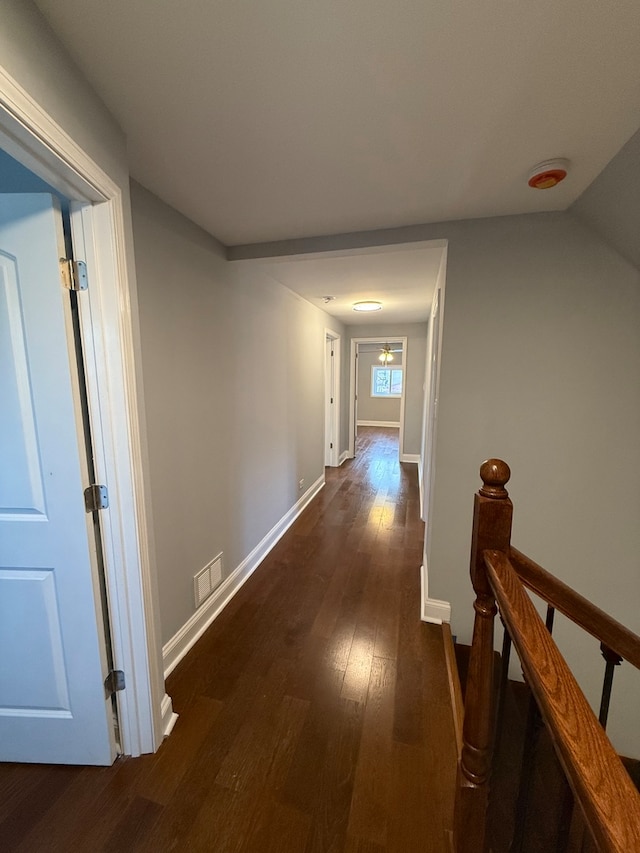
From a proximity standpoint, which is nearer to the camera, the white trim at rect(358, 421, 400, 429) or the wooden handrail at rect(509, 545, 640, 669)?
the wooden handrail at rect(509, 545, 640, 669)

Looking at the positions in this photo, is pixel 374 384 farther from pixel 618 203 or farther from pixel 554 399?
pixel 618 203

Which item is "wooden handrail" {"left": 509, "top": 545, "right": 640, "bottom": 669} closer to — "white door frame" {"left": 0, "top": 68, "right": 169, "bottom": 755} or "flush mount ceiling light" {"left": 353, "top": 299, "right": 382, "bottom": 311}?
"white door frame" {"left": 0, "top": 68, "right": 169, "bottom": 755}

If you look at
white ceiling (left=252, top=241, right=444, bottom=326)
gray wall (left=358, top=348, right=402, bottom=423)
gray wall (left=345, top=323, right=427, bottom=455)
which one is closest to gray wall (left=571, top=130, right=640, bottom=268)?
white ceiling (left=252, top=241, right=444, bottom=326)

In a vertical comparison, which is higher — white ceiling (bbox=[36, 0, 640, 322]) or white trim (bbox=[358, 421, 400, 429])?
white ceiling (bbox=[36, 0, 640, 322])

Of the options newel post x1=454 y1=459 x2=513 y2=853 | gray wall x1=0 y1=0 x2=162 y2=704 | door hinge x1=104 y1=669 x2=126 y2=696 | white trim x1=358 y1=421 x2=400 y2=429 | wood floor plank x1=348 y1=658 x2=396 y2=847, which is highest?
gray wall x1=0 y1=0 x2=162 y2=704

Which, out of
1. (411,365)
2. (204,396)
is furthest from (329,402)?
(204,396)

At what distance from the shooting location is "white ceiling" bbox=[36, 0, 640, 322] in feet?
2.72

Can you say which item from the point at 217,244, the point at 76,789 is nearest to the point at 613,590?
the point at 76,789

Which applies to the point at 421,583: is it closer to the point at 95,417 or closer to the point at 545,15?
the point at 95,417

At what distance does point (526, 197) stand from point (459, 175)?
0.41m

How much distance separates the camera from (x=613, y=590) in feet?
6.29

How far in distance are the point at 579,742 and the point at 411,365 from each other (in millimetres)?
5691

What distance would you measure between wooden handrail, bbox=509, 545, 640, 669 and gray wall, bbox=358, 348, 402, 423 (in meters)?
8.87

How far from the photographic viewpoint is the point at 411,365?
19.3 ft
